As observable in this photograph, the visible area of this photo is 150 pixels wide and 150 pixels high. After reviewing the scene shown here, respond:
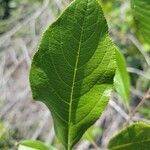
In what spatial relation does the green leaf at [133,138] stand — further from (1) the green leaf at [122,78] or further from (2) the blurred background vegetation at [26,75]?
(2) the blurred background vegetation at [26,75]

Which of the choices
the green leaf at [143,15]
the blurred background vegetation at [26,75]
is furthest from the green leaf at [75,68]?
the blurred background vegetation at [26,75]

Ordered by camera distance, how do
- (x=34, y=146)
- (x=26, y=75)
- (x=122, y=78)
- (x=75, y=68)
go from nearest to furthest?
1. (x=75, y=68)
2. (x=34, y=146)
3. (x=122, y=78)
4. (x=26, y=75)

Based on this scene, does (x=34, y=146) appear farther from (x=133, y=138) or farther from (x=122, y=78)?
(x=122, y=78)

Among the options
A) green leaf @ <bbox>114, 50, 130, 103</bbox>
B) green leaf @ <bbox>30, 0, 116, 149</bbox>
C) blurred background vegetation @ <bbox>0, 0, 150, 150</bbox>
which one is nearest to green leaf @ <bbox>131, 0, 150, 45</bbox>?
green leaf @ <bbox>114, 50, 130, 103</bbox>

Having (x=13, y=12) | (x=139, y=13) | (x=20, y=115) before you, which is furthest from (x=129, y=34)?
(x=139, y=13)

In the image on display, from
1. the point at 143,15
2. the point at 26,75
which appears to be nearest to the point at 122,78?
the point at 143,15

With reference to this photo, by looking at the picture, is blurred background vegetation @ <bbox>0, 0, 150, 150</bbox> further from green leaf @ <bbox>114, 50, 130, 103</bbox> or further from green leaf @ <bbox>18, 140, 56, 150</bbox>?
green leaf @ <bbox>18, 140, 56, 150</bbox>

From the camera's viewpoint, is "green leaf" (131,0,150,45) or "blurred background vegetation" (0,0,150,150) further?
"blurred background vegetation" (0,0,150,150)

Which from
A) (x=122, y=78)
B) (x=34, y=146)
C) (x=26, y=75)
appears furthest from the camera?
(x=26, y=75)
